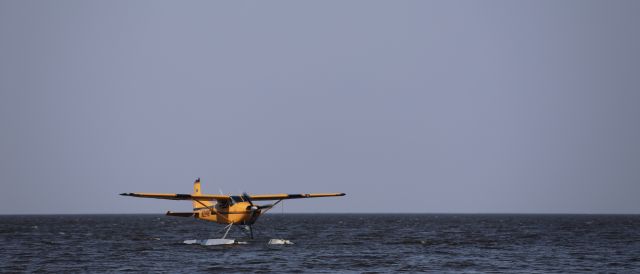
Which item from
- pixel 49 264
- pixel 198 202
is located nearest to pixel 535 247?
pixel 198 202

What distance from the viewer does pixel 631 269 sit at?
36.8 meters

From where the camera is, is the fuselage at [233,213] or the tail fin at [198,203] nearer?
the fuselage at [233,213]

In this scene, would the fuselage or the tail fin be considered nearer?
the fuselage

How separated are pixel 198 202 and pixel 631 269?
24670mm

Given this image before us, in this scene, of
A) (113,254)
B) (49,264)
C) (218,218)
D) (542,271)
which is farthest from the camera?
(218,218)

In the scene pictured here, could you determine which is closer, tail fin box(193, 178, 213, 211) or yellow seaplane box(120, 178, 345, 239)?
yellow seaplane box(120, 178, 345, 239)

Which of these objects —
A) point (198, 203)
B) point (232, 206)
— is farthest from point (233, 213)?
point (198, 203)

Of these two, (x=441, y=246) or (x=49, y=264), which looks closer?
(x=49, y=264)

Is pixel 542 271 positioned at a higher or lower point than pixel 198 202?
lower

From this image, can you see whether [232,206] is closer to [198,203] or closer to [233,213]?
[233,213]

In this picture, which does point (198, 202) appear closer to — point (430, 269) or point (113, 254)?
point (113, 254)

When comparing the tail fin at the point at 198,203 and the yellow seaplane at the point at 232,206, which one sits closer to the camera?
the yellow seaplane at the point at 232,206

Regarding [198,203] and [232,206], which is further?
[198,203]

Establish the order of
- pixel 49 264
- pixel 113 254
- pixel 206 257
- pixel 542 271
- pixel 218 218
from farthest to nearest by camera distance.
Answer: pixel 218 218
pixel 113 254
pixel 206 257
pixel 49 264
pixel 542 271
